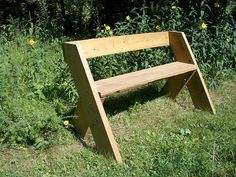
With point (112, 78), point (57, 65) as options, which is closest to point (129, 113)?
point (112, 78)

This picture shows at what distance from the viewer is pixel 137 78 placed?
3.39 m

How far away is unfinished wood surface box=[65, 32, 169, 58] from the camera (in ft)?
10.5

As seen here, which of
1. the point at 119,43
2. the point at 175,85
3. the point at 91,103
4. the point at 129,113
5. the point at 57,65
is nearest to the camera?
the point at 91,103

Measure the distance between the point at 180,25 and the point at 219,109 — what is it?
1385 mm

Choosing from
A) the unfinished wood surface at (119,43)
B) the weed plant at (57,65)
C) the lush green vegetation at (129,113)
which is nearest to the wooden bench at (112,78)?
the unfinished wood surface at (119,43)

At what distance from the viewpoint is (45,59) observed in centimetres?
482

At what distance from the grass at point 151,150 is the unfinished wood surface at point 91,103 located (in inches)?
4.9

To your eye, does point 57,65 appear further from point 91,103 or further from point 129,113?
point 91,103

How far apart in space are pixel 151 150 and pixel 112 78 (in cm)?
79

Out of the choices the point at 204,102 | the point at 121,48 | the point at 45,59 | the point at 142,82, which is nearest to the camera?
the point at 142,82

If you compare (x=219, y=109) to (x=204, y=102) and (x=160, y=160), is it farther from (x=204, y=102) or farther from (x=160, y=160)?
(x=160, y=160)

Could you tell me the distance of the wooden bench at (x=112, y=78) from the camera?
117 inches

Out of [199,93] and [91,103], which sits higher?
[91,103]

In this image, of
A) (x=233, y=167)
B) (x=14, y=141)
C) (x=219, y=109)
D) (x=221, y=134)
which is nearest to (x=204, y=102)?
(x=219, y=109)
